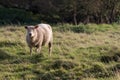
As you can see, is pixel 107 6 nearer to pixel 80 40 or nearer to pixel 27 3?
pixel 27 3

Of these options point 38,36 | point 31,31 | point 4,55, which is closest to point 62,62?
point 31,31

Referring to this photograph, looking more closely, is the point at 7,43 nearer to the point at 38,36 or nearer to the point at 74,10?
the point at 38,36

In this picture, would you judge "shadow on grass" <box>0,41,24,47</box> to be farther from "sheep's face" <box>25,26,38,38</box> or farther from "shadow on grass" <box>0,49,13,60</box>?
"sheep's face" <box>25,26,38,38</box>

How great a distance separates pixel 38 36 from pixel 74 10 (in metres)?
16.5

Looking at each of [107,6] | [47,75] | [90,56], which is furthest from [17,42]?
[107,6]

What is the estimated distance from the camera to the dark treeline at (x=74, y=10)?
30.0 metres

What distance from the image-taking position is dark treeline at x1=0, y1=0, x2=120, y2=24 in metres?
30.0

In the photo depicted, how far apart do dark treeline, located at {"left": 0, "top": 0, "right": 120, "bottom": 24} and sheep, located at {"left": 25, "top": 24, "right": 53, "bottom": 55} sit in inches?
584

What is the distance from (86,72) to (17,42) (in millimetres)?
4747

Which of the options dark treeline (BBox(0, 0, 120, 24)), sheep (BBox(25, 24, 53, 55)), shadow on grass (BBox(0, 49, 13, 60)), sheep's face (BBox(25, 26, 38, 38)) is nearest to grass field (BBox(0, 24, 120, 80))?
shadow on grass (BBox(0, 49, 13, 60))

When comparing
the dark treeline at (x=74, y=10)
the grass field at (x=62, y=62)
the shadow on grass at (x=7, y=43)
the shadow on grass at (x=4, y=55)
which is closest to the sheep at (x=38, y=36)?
the grass field at (x=62, y=62)

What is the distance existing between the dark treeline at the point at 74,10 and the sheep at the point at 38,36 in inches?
584

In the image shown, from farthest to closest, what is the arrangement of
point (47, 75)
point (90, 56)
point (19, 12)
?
point (19, 12) → point (90, 56) → point (47, 75)

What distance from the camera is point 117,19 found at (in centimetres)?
3284
